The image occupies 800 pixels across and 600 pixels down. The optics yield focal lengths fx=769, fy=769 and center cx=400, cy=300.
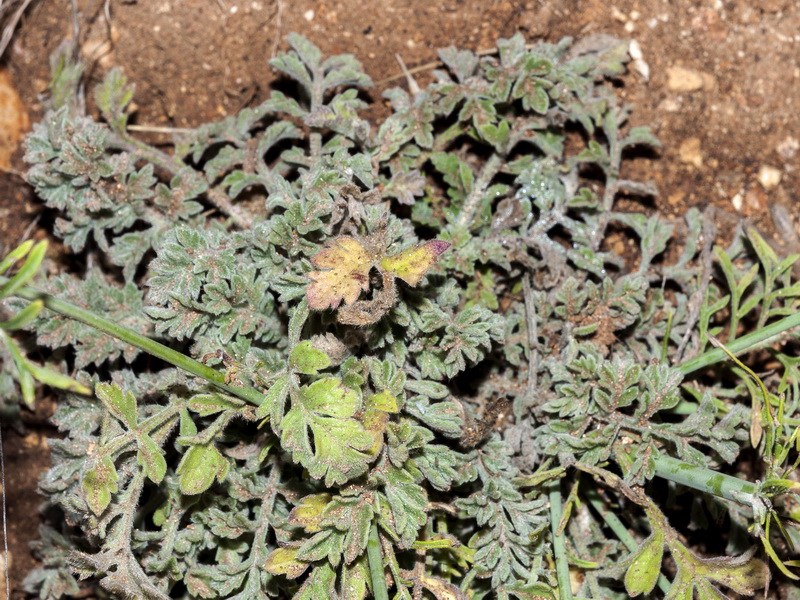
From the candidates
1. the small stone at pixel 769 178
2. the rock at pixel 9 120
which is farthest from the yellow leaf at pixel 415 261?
the rock at pixel 9 120

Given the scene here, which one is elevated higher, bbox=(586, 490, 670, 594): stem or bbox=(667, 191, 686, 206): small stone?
bbox=(667, 191, 686, 206): small stone

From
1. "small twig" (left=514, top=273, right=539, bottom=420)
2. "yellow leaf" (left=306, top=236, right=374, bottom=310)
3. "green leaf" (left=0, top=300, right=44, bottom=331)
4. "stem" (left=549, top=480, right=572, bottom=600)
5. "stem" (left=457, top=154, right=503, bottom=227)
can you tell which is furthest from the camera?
"stem" (left=457, top=154, right=503, bottom=227)

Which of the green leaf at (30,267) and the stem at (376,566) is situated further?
the stem at (376,566)

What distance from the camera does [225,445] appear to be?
253 cm

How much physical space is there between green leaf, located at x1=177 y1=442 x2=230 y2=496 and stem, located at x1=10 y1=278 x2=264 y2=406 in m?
0.19

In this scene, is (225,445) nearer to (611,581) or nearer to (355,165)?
(355,165)

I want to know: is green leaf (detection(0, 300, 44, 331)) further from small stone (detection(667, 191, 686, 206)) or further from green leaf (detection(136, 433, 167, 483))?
small stone (detection(667, 191, 686, 206))

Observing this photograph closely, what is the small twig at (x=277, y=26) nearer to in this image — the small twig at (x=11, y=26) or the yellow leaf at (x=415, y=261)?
the small twig at (x=11, y=26)

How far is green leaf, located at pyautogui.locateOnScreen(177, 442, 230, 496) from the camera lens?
214 cm

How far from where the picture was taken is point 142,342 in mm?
1820

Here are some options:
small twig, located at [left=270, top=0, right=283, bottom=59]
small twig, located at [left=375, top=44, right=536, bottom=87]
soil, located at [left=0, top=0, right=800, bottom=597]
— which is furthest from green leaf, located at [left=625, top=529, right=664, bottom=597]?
small twig, located at [left=270, top=0, right=283, bottom=59]

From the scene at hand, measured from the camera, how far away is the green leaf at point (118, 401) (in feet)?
7.09

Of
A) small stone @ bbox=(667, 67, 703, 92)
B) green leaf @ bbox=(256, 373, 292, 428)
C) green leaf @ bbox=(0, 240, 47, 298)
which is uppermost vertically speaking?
green leaf @ bbox=(0, 240, 47, 298)

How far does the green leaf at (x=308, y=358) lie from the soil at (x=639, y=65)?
134 cm
